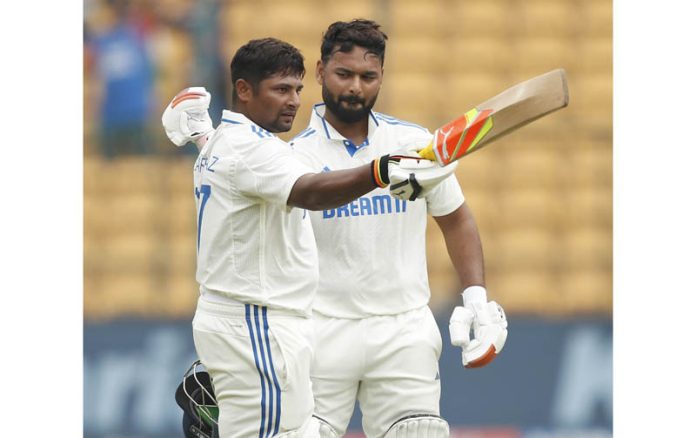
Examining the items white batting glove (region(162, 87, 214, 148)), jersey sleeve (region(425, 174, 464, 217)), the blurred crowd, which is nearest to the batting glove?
jersey sleeve (region(425, 174, 464, 217))

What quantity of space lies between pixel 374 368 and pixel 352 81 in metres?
0.93

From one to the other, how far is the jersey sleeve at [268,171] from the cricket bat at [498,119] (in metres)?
0.39

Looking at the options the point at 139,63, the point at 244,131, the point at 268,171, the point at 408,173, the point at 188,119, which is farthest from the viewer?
the point at 139,63

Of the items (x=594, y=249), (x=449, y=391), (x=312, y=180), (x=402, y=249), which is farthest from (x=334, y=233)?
(x=594, y=249)

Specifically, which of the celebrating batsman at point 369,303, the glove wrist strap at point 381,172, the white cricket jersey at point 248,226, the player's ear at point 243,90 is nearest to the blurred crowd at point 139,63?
the celebrating batsman at point 369,303

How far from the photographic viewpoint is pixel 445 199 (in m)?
4.34

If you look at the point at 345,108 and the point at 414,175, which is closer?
the point at 414,175

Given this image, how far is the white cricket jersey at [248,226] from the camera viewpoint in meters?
3.68

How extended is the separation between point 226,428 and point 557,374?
339 centimetres

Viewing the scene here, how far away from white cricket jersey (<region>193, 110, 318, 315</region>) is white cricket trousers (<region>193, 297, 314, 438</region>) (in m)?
0.05

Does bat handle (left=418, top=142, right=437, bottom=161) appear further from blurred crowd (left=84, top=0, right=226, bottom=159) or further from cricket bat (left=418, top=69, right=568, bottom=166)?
blurred crowd (left=84, top=0, right=226, bottom=159)

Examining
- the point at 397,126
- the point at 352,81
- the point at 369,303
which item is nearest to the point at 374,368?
the point at 369,303

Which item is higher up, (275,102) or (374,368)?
(275,102)

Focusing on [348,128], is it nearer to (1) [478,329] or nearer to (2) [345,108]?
(2) [345,108]
